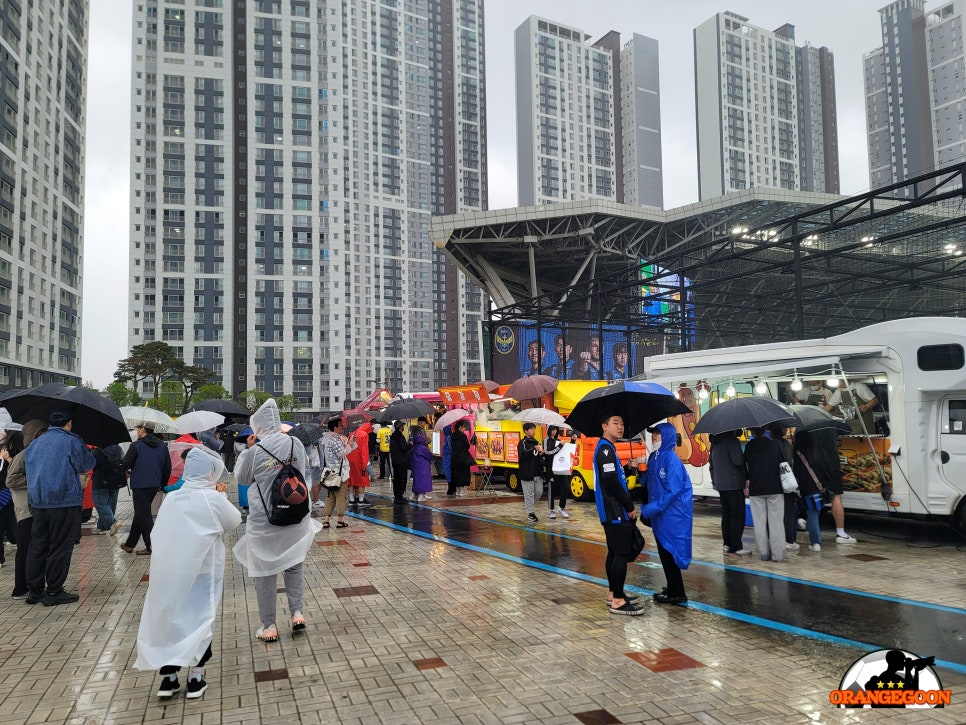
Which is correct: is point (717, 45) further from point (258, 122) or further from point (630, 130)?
point (258, 122)

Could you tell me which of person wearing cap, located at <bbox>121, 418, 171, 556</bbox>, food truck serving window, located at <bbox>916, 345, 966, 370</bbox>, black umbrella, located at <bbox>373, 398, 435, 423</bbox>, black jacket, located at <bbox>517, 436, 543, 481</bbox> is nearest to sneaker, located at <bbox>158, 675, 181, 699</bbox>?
person wearing cap, located at <bbox>121, 418, 171, 556</bbox>

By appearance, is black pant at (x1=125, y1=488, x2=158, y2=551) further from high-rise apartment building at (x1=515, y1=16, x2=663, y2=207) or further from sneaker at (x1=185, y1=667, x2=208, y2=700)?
high-rise apartment building at (x1=515, y1=16, x2=663, y2=207)

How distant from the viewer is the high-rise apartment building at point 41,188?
56812 millimetres

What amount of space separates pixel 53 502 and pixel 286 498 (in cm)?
290

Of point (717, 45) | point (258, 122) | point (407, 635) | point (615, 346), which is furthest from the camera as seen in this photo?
point (717, 45)

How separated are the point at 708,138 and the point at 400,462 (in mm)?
140167

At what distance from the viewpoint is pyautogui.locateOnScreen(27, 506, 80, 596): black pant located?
22.6 ft

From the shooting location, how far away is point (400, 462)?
616 inches

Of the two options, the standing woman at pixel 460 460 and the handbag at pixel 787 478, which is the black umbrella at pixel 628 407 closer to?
the handbag at pixel 787 478

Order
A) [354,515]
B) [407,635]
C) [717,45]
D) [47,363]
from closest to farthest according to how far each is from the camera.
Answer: [407,635]
[354,515]
[47,363]
[717,45]

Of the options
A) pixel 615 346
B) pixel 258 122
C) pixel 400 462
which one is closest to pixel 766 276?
pixel 615 346

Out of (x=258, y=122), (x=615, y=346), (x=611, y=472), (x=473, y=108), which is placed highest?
(x=473, y=108)

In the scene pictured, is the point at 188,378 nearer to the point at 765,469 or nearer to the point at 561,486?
the point at 561,486

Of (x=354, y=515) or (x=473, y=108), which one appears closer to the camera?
(x=354, y=515)
